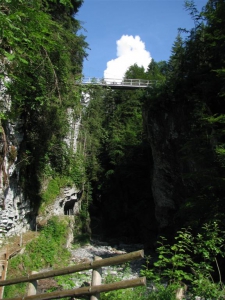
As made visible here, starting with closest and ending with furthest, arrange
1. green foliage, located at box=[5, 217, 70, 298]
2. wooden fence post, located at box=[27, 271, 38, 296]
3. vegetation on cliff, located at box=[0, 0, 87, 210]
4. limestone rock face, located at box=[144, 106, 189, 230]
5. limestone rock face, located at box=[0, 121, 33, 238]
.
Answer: wooden fence post, located at box=[27, 271, 38, 296] < vegetation on cliff, located at box=[0, 0, 87, 210] < limestone rock face, located at box=[0, 121, 33, 238] < green foliage, located at box=[5, 217, 70, 298] < limestone rock face, located at box=[144, 106, 189, 230]

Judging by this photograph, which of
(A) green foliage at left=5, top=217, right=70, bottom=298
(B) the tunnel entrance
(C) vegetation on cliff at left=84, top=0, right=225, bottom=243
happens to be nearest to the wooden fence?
(A) green foliage at left=5, top=217, right=70, bottom=298

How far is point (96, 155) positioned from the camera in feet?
84.2

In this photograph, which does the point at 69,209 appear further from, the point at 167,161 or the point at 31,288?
the point at 31,288

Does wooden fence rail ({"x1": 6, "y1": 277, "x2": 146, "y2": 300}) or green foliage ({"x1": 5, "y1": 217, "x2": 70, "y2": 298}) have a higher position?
wooden fence rail ({"x1": 6, "y1": 277, "x2": 146, "y2": 300})

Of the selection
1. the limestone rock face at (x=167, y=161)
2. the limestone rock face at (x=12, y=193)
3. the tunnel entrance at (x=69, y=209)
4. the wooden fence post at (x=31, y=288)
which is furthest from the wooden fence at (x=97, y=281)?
the tunnel entrance at (x=69, y=209)

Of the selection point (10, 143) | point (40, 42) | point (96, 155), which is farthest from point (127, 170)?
point (40, 42)

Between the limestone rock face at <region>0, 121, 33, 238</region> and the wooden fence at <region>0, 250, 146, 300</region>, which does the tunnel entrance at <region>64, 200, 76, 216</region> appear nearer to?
the limestone rock face at <region>0, 121, 33, 238</region>

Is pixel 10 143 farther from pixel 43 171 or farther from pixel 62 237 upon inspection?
pixel 62 237

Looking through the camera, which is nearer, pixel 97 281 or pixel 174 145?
pixel 97 281

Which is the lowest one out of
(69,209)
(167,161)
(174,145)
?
(69,209)

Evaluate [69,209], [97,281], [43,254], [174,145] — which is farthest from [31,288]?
[69,209]

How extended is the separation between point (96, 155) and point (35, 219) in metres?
13.2

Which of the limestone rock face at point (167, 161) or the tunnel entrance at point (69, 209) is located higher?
the limestone rock face at point (167, 161)

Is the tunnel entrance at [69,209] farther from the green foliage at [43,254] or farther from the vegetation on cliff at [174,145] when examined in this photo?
the green foliage at [43,254]
